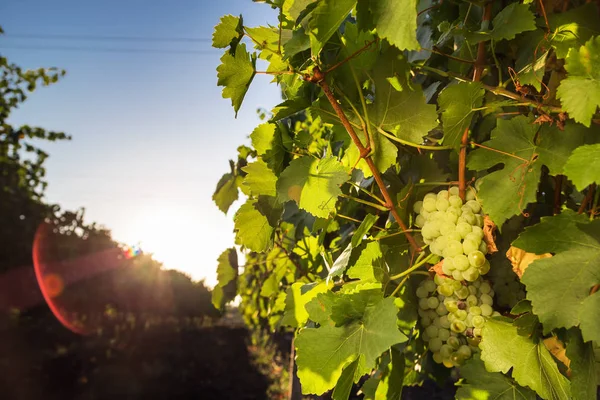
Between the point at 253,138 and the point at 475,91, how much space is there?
0.48 metres

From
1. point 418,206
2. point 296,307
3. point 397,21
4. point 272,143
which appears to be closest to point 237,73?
point 272,143

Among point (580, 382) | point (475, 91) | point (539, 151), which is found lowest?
point (580, 382)

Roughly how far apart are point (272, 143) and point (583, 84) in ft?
1.95

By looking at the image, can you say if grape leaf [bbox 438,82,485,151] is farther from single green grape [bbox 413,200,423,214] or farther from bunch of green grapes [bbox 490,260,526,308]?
bunch of green grapes [bbox 490,260,526,308]

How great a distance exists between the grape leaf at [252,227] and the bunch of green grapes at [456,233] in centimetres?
39

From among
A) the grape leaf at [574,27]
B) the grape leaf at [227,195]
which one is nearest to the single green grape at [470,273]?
the grape leaf at [574,27]

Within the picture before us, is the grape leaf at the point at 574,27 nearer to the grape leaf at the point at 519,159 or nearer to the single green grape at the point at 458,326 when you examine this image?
the grape leaf at the point at 519,159

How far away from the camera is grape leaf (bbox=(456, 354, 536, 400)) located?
36.4 inches

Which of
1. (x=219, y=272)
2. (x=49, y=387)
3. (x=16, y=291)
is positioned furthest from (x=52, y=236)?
(x=219, y=272)

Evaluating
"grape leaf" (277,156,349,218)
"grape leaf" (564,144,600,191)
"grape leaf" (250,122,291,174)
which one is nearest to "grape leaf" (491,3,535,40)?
"grape leaf" (564,144,600,191)

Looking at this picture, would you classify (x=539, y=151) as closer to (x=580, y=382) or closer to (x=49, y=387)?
(x=580, y=382)

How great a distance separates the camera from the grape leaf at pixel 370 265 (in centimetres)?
96

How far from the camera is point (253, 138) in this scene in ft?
3.59

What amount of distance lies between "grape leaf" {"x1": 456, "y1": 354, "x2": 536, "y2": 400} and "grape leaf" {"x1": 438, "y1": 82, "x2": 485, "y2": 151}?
451 millimetres
